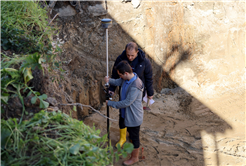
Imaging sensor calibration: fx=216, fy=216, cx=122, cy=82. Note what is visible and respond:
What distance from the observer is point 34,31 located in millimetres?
2721

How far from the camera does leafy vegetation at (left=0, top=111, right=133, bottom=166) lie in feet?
4.55

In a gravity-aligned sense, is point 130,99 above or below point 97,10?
A: below

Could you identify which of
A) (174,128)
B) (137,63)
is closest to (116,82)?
(137,63)

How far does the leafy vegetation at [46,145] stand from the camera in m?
1.39

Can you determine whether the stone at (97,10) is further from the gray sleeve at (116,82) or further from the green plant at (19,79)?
the green plant at (19,79)

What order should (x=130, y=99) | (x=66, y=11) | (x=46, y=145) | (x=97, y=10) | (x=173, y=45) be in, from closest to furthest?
(x=46, y=145) → (x=130, y=99) → (x=66, y=11) → (x=97, y=10) → (x=173, y=45)

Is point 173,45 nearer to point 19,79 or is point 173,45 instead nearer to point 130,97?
point 130,97

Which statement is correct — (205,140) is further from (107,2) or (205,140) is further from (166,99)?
(107,2)

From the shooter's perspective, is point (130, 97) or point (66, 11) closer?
point (130, 97)

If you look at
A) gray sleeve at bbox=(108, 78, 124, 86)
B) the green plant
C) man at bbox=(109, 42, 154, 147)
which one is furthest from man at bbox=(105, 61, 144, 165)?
the green plant

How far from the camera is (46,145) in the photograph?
146 cm

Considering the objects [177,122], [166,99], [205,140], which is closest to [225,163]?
[205,140]

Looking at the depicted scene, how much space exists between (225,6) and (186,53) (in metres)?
1.45

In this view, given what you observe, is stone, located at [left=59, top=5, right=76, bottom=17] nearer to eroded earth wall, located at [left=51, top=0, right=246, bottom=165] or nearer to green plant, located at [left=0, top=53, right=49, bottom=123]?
eroded earth wall, located at [left=51, top=0, right=246, bottom=165]
